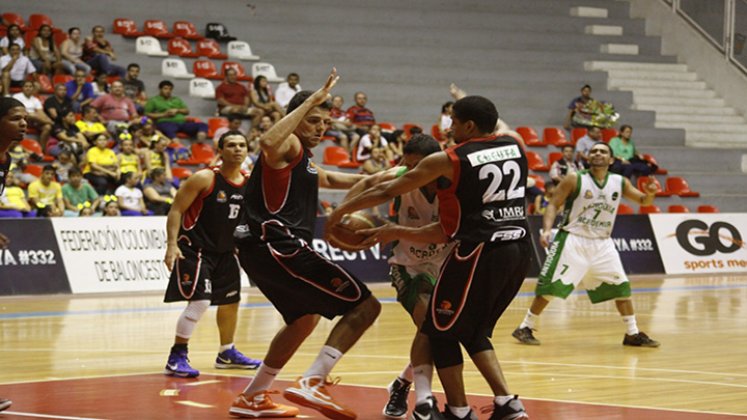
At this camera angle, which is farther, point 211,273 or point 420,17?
point 420,17

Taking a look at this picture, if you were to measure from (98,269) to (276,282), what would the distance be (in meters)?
10.4

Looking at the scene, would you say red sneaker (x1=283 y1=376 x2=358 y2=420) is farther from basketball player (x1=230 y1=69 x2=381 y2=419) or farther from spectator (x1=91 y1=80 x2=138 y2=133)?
spectator (x1=91 y1=80 x2=138 y2=133)

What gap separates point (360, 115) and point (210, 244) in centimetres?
1477

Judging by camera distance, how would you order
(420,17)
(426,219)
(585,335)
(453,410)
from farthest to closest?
1. (420,17)
2. (585,335)
3. (426,219)
4. (453,410)

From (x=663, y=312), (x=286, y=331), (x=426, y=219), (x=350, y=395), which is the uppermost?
(x=426, y=219)

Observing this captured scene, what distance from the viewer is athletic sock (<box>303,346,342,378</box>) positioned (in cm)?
693

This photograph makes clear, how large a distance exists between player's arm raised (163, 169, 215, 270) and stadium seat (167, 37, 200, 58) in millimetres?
15780

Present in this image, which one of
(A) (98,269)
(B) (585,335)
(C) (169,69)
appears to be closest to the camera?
(B) (585,335)

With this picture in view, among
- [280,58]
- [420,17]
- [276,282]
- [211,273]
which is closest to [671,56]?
[420,17]

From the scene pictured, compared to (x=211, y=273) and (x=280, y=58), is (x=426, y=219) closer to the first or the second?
(x=211, y=273)

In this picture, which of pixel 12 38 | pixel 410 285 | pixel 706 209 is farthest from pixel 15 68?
pixel 410 285

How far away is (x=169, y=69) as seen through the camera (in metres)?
24.1

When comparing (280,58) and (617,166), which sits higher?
(280,58)

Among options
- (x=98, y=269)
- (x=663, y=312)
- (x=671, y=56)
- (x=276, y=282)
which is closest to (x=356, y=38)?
(x=671, y=56)
